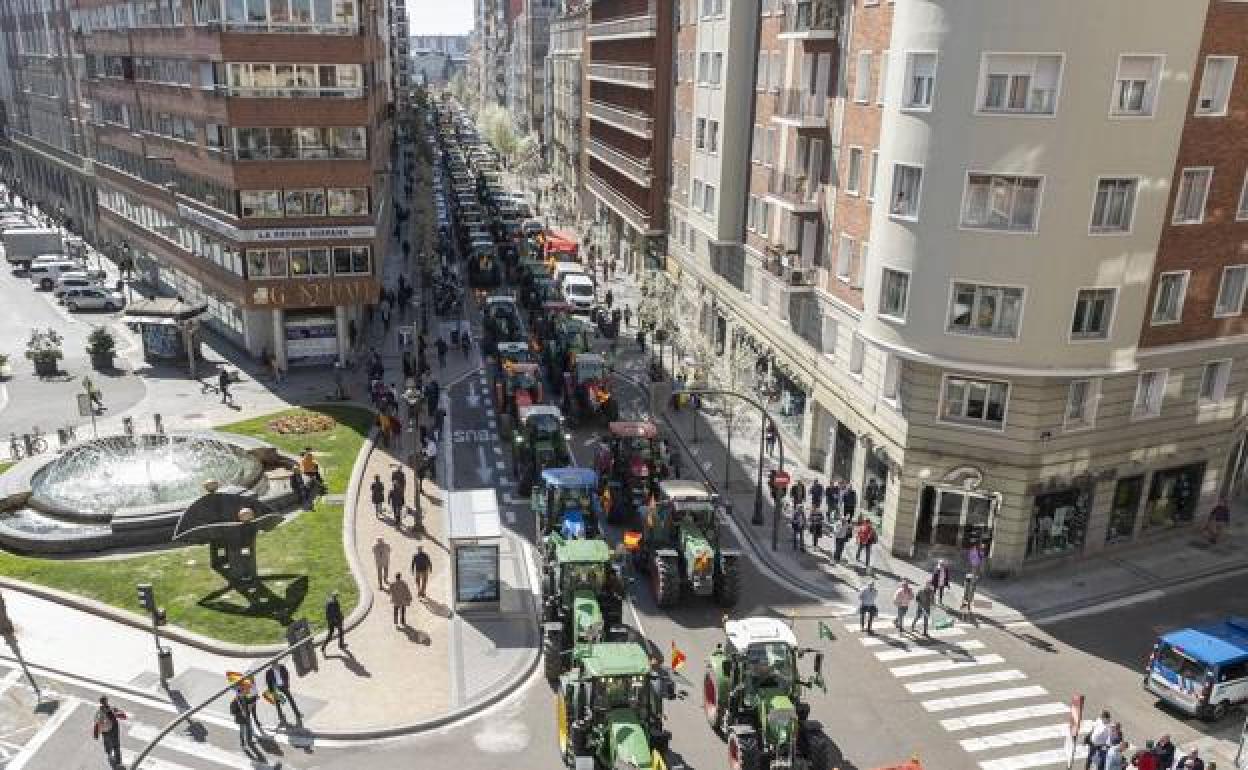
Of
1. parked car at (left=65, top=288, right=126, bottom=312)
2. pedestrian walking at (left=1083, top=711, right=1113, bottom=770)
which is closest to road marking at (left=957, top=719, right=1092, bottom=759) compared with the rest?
pedestrian walking at (left=1083, top=711, right=1113, bottom=770)

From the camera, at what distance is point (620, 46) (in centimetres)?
7281

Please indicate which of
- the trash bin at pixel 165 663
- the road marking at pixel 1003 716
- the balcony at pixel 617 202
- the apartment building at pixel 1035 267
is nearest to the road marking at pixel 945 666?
the road marking at pixel 1003 716

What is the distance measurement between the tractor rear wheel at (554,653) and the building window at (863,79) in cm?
2158

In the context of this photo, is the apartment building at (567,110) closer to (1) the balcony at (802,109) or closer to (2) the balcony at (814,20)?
(1) the balcony at (802,109)

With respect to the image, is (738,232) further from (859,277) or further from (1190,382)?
(1190,382)

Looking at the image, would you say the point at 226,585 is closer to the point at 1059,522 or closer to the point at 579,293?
the point at 1059,522

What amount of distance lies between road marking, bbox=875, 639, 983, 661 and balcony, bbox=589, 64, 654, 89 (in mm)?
44579

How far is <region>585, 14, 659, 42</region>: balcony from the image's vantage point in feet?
A: 202

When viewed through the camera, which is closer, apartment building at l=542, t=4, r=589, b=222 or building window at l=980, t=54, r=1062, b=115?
building window at l=980, t=54, r=1062, b=115

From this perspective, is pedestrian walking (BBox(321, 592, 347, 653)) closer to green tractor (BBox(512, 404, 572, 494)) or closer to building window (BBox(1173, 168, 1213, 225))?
green tractor (BBox(512, 404, 572, 494))

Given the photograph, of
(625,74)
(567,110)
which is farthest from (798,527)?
(567,110)

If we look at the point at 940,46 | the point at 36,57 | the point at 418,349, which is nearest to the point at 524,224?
the point at 418,349

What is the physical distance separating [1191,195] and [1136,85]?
15.4 feet

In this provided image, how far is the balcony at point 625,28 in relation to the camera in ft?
202
